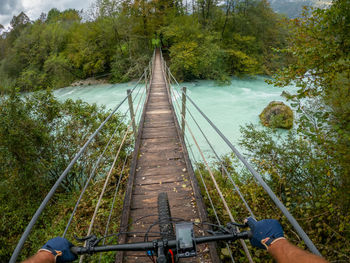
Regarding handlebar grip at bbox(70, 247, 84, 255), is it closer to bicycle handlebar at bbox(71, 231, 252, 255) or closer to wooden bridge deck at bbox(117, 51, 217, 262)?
bicycle handlebar at bbox(71, 231, 252, 255)

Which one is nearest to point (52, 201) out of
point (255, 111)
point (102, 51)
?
point (255, 111)

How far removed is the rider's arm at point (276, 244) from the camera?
713mm

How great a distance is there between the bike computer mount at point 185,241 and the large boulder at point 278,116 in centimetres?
734

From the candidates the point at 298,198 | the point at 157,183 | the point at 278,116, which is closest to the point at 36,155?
the point at 157,183

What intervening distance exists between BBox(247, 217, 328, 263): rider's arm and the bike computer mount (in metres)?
0.31

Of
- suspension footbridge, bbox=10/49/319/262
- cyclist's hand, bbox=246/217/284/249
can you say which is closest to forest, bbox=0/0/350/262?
suspension footbridge, bbox=10/49/319/262

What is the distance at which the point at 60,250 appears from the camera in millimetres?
833

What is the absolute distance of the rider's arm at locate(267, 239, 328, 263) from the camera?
0.70 m

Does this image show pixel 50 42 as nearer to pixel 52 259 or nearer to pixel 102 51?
pixel 102 51

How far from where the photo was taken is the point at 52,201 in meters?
4.52

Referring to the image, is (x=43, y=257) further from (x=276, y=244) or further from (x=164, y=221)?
(x=276, y=244)


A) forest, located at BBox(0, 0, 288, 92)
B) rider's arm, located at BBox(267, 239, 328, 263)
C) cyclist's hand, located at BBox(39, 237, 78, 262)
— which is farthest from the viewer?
forest, located at BBox(0, 0, 288, 92)

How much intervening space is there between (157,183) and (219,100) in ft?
32.6

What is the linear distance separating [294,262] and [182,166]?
205 cm
